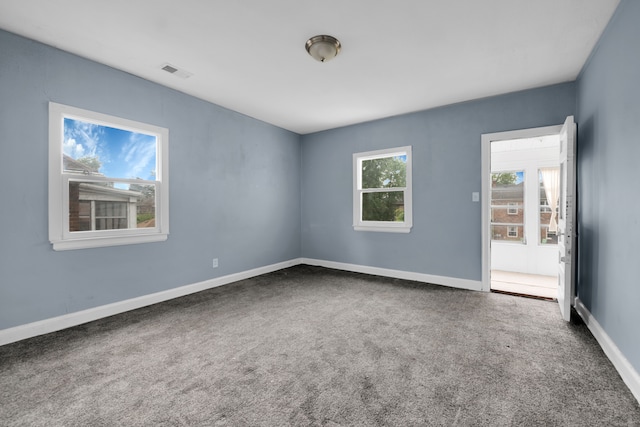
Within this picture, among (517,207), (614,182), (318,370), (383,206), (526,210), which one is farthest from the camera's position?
(517,207)

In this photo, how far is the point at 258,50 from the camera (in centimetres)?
267

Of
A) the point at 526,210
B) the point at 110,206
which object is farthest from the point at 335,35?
the point at 526,210

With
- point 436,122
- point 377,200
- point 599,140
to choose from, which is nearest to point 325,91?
point 436,122

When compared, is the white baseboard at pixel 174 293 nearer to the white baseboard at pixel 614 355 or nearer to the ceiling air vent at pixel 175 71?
the white baseboard at pixel 614 355

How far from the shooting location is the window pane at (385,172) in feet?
15.6

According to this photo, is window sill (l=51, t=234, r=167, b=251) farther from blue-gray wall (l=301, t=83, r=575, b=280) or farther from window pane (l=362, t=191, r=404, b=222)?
window pane (l=362, t=191, r=404, b=222)

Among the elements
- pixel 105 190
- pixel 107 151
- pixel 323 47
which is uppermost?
pixel 323 47

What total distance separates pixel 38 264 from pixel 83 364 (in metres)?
1.10

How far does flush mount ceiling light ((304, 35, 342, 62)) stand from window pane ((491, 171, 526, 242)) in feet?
16.1

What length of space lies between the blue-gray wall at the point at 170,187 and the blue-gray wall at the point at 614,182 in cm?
410

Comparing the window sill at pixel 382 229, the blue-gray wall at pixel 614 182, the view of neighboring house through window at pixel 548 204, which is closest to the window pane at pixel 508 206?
the view of neighboring house through window at pixel 548 204

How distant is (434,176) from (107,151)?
161 inches

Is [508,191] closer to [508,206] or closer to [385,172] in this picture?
[508,206]

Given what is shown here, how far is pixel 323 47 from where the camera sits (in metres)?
2.53
